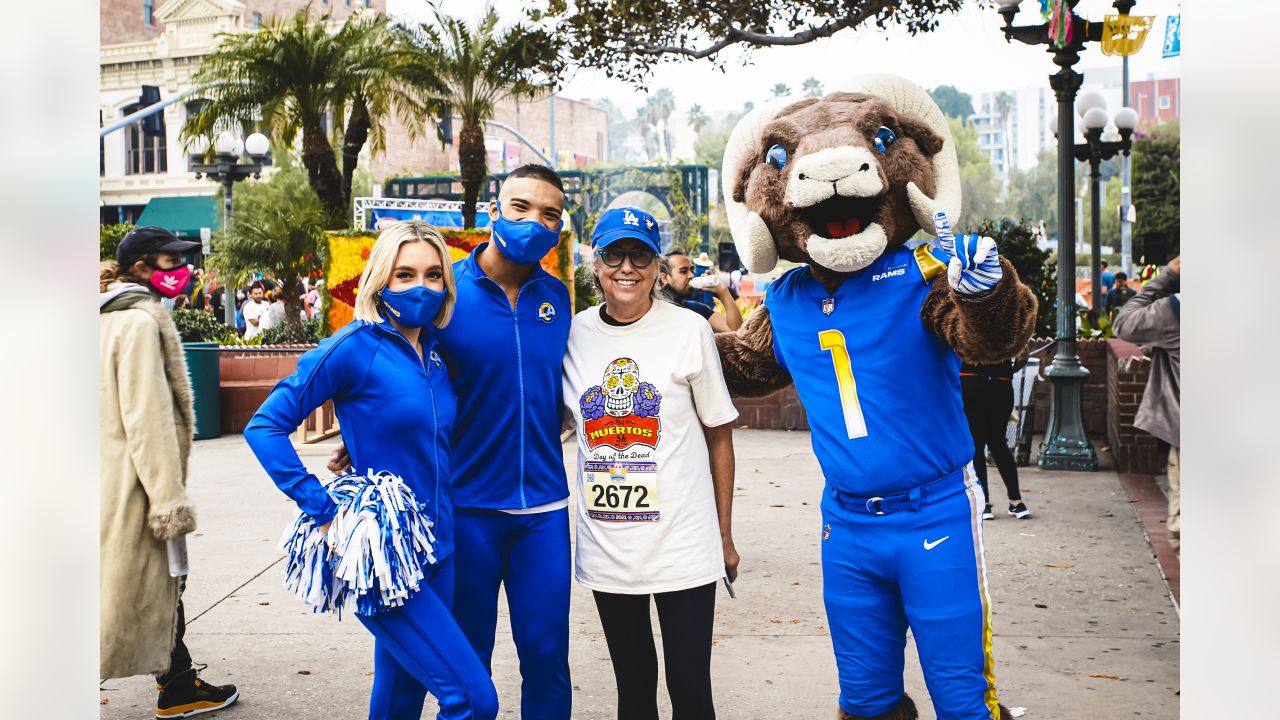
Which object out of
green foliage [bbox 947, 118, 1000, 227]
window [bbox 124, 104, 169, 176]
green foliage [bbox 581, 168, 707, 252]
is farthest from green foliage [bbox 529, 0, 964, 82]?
green foliage [bbox 947, 118, 1000, 227]

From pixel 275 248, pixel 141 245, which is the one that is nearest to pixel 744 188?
pixel 141 245

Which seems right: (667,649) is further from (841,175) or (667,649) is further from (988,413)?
(988,413)

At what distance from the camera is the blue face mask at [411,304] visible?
3.40 meters

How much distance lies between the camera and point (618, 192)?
28.5m

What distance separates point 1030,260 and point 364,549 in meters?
10.7

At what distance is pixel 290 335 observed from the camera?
18250mm

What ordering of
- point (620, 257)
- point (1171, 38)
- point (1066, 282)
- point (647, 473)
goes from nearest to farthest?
point (647, 473), point (620, 257), point (1171, 38), point (1066, 282)

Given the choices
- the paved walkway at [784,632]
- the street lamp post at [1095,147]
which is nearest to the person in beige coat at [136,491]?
the paved walkway at [784,632]

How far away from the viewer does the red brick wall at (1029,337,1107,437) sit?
1212cm

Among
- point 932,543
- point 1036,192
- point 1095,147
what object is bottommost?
point 932,543

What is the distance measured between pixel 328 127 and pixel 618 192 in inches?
1005
